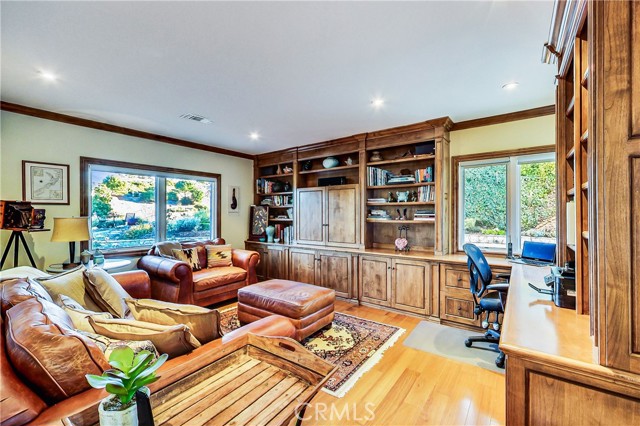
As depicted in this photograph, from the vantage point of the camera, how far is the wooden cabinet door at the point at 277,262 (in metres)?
4.89

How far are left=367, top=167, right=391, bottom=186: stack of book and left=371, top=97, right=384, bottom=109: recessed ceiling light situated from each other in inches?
47.6

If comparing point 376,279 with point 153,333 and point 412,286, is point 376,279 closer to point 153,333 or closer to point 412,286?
point 412,286

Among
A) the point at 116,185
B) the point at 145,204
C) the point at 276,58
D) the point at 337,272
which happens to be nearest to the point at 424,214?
the point at 337,272

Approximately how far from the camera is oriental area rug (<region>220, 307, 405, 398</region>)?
2267mm

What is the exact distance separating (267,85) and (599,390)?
9.18ft

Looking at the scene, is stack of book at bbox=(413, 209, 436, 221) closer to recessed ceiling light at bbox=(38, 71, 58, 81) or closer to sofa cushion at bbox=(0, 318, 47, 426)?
sofa cushion at bbox=(0, 318, 47, 426)

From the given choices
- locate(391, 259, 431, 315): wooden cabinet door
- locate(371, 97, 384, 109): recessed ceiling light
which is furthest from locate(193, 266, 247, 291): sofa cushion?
locate(371, 97, 384, 109): recessed ceiling light

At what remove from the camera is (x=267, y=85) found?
2566mm

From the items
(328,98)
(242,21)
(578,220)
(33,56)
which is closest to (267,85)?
(328,98)

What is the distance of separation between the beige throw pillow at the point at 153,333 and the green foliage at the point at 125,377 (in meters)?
0.48

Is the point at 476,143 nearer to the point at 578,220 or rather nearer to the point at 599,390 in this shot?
the point at 578,220

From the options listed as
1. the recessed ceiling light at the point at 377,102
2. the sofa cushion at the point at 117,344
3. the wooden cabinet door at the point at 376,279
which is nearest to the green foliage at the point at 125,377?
the sofa cushion at the point at 117,344

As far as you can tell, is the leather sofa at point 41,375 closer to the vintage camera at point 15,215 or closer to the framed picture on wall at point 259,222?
the vintage camera at point 15,215

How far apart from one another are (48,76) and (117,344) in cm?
254
